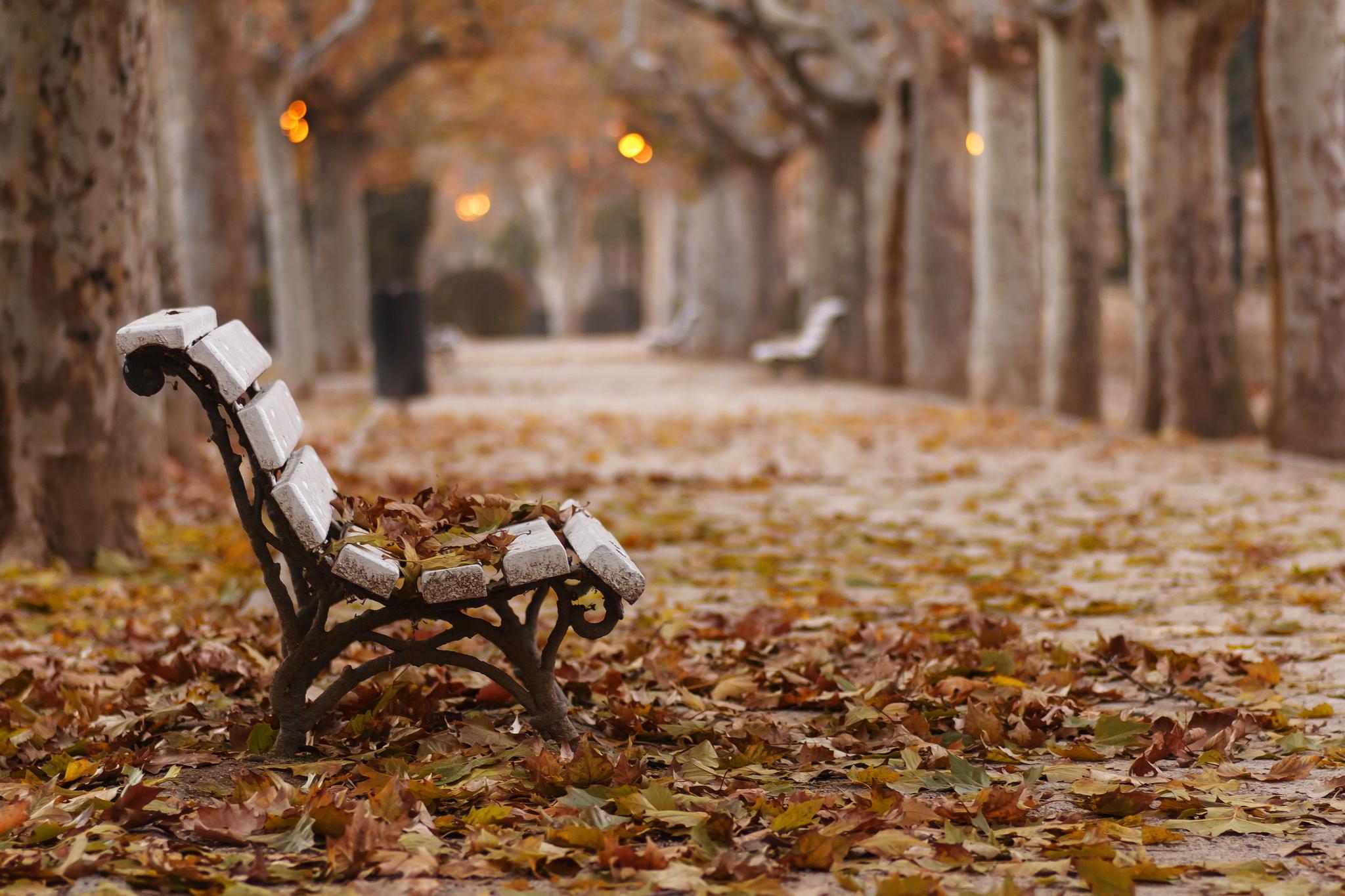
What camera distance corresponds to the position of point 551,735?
432 centimetres

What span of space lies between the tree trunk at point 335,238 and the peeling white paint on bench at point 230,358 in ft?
71.9

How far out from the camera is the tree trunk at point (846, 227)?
23.1 metres

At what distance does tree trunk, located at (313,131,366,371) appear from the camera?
2622cm

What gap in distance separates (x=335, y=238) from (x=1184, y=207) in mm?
16554

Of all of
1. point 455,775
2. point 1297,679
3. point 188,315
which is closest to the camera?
point 455,775

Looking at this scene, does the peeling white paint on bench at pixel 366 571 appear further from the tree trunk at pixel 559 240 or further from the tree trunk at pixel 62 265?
the tree trunk at pixel 559 240

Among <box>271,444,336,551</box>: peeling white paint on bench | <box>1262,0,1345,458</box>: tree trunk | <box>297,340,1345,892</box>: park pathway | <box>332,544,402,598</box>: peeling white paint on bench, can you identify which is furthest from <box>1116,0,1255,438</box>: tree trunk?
<box>332,544,402,598</box>: peeling white paint on bench

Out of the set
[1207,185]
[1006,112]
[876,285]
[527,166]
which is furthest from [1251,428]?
[527,166]

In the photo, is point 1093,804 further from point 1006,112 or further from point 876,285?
point 876,285

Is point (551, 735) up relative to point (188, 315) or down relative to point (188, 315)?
down

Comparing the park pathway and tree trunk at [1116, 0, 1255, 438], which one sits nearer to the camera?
the park pathway

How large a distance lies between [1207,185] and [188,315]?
10.7 metres

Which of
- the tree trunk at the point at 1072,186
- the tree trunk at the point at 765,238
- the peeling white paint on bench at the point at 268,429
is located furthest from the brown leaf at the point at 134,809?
the tree trunk at the point at 765,238

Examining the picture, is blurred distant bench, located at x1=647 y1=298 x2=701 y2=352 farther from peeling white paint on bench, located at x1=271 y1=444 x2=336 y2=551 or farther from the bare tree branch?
peeling white paint on bench, located at x1=271 y1=444 x2=336 y2=551
